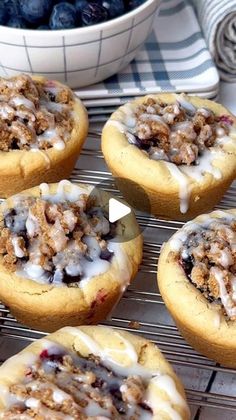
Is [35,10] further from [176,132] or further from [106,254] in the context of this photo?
[106,254]

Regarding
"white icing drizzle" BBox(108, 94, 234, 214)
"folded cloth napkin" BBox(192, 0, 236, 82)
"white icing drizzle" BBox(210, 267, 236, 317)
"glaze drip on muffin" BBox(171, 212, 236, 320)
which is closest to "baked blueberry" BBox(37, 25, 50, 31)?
"white icing drizzle" BBox(108, 94, 234, 214)

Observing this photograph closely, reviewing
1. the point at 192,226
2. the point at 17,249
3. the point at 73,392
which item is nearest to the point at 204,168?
the point at 192,226

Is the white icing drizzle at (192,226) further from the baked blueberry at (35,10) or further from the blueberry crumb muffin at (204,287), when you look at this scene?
the baked blueberry at (35,10)

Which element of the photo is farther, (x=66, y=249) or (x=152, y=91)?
(x=152, y=91)

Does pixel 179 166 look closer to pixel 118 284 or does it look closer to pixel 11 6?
pixel 118 284

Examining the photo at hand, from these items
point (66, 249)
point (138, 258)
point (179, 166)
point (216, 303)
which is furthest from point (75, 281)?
point (179, 166)

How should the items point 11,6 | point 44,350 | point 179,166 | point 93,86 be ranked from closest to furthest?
point 44,350, point 179,166, point 11,6, point 93,86

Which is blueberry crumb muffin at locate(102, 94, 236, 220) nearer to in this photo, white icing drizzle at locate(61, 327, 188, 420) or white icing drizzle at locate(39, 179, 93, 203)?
white icing drizzle at locate(39, 179, 93, 203)
